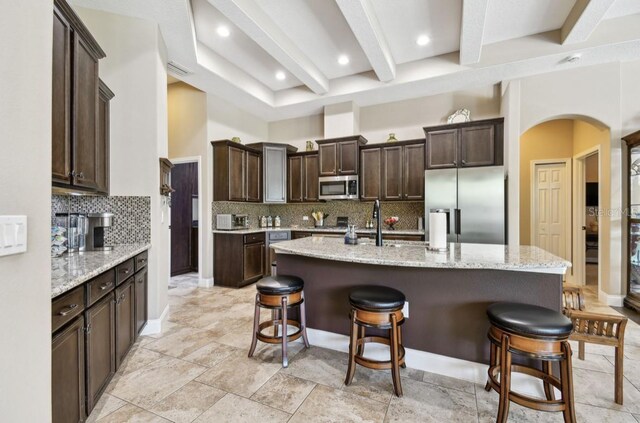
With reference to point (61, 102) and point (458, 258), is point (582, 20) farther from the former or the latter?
point (61, 102)

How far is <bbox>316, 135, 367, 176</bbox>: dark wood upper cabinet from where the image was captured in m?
5.06

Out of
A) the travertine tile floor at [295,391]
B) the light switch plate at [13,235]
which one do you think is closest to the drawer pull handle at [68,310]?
the light switch plate at [13,235]

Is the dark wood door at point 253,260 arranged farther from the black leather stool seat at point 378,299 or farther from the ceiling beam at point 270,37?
the black leather stool seat at point 378,299

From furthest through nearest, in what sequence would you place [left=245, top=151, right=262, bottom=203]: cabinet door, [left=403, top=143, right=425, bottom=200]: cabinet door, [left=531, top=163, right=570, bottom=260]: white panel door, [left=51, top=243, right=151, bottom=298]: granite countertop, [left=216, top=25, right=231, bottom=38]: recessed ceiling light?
[left=245, top=151, right=262, bottom=203]: cabinet door
[left=531, top=163, right=570, bottom=260]: white panel door
[left=403, top=143, right=425, bottom=200]: cabinet door
[left=216, top=25, right=231, bottom=38]: recessed ceiling light
[left=51, top=243, right=151, bottom=298]: granite countertop

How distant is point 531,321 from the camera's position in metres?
1.57

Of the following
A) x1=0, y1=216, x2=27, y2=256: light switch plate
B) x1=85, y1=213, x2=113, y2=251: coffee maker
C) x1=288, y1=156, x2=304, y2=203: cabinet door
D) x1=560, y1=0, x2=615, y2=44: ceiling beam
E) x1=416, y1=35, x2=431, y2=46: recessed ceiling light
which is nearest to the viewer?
x1=0, y1=216, x2=27, y2=256: light switch plate

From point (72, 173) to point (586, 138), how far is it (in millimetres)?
6362

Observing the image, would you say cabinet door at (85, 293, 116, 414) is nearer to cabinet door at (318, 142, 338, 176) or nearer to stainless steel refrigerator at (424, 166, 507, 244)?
stainless steel refrigerator at (424, 166, 507, 244)

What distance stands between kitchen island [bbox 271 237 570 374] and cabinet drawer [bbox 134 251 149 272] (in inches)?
51.8

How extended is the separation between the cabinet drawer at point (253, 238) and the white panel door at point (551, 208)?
15.8 ft

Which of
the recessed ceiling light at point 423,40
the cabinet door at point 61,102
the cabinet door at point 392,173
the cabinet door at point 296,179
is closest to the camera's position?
the cabinet door at point 61,102

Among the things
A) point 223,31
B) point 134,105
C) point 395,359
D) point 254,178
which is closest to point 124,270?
point 134,105

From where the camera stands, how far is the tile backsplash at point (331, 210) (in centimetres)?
509

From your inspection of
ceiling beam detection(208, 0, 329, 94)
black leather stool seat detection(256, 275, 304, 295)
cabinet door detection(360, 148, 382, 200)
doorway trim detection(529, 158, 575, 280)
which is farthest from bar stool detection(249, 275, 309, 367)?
doorway trim detection(529, 158, 575, 280)
